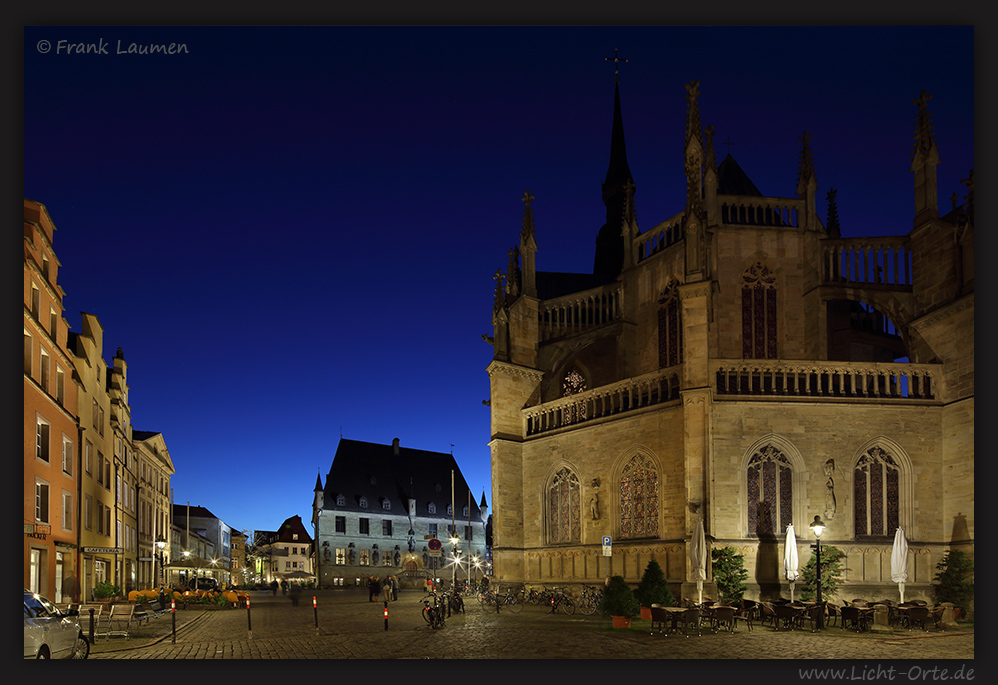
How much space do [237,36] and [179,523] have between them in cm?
5556

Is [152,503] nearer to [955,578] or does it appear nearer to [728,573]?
[728,573]

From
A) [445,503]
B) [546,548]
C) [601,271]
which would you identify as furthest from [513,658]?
[445,503]

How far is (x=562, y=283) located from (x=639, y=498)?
23.0 meters

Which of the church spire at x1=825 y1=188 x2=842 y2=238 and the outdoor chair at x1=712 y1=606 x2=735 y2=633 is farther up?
the church spire at x1=825 y1=188 x2=842 y2=238

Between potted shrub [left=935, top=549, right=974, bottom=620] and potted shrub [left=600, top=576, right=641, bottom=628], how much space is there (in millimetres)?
7529

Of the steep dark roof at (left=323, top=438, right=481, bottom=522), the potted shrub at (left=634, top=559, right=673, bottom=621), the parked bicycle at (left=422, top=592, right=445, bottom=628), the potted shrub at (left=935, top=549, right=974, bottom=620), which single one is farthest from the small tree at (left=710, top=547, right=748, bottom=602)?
the steep dark roof at (left=323, top=438, right=481, bottom=522)

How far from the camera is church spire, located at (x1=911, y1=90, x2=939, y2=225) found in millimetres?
24922

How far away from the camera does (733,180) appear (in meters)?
33.3

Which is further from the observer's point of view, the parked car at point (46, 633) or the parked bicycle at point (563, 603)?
the parked bicycle at point (563, 603)

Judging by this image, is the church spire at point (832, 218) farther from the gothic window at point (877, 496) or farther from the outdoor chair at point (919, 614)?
the outdoor chair at point (919, 614)

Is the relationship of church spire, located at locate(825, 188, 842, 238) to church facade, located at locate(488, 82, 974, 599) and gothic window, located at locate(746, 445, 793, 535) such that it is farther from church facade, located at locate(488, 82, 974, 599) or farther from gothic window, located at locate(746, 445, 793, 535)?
gothic window, located at locate(746, 445, 793, 535)

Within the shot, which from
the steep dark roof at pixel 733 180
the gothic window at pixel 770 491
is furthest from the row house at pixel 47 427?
the steep dark roof at pixel 733 180

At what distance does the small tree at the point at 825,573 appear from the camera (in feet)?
73.4

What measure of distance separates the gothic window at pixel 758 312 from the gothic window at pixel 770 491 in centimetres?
556
